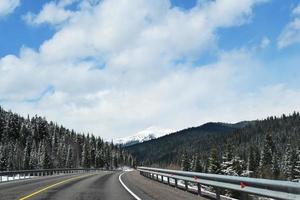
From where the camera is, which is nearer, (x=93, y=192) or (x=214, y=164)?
(x=93, y=192)

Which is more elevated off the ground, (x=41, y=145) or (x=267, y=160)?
(x=41, y=145)

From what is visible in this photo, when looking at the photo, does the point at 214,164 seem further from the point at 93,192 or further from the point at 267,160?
the point at 267,160

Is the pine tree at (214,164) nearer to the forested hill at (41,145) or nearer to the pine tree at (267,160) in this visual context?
the pine tree at (267,160)

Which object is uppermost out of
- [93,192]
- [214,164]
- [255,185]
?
[214,164]

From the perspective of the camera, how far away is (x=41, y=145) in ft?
439

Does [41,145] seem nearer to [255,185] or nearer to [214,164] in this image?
[214,164]

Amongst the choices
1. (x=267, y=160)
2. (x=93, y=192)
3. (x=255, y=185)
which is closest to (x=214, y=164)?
(x=93, y=192)

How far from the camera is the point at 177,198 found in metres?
17.3

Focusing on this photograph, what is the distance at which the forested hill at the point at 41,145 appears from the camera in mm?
123056

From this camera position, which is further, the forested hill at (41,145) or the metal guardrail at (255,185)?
the forested hill at (41,145)

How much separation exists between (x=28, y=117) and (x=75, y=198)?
516 feet

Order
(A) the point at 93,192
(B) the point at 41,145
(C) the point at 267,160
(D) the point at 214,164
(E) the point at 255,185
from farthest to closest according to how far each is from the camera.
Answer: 1. (B) the point at 41,145
2. (C) the point at 267,160
3. (D) the point at 214,164
4. (A) the point at 93,192
5. (E) the point at 255,185

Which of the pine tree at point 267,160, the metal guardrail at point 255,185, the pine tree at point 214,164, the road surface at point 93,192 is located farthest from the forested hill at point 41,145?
the metal guardrail at point 255,185

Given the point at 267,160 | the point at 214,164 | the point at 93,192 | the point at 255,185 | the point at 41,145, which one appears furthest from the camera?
the point at 41,145
